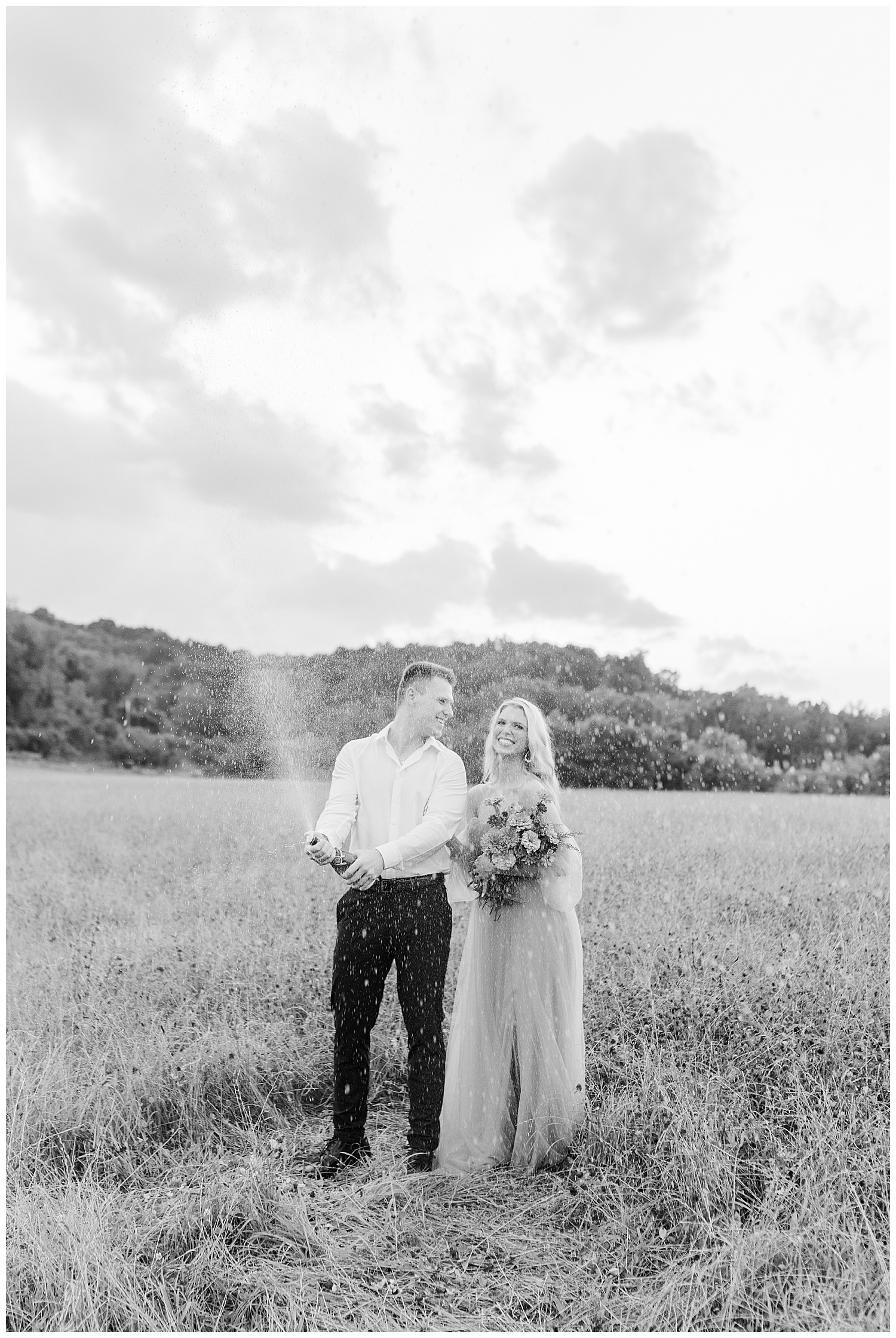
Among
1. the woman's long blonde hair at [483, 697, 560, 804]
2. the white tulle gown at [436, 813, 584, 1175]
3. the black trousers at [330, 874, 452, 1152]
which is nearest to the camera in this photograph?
the black trousers at [330, 874, 452, 1152]

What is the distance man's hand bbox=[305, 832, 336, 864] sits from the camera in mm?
4133

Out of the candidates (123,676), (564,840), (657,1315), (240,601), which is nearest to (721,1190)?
(657,1315)

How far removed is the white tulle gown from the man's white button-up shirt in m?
0.44

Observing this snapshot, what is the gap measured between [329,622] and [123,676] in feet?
40.7

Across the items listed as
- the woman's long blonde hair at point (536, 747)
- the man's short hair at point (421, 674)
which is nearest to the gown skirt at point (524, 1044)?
the woman's long blonde hair at point (536, 747)

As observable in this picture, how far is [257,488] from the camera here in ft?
24.9

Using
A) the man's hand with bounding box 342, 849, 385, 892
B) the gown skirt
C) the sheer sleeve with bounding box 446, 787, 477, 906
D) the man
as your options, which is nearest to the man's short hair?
the man

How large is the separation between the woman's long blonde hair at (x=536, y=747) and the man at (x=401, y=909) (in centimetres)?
34

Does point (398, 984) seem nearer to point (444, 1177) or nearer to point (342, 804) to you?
point (342, 804)

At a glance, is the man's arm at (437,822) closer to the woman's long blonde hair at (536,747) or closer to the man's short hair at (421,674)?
the woman's long blonde hair at (536,747)

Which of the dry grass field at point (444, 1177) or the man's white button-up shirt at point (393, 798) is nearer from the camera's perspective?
the dry grass field at point (444, 1177)

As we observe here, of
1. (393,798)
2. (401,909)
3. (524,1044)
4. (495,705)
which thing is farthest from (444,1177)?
(495,705)

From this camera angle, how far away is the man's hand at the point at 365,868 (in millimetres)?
4266

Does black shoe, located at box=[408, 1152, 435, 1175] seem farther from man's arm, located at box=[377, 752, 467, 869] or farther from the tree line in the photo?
the tree line
